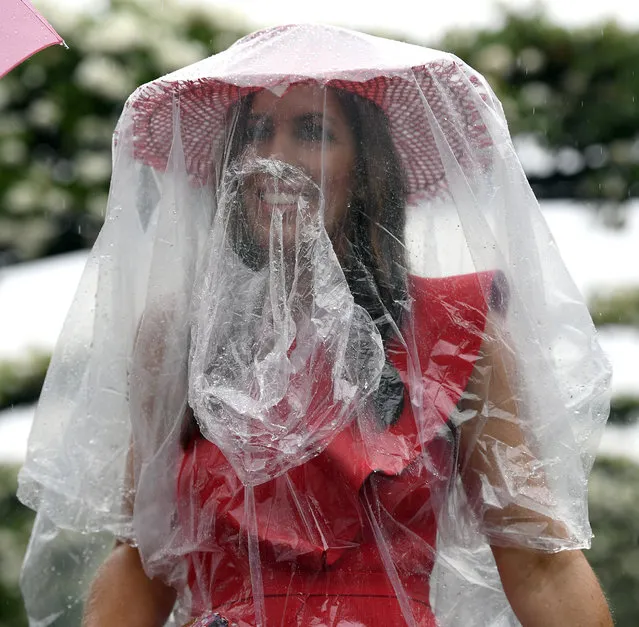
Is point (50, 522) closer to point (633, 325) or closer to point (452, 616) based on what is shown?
point (452, 616)

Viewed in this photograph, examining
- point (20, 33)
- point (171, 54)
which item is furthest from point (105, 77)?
point (20, 33)

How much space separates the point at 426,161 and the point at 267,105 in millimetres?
207

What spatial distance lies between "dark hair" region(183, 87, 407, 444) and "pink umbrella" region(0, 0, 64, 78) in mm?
241

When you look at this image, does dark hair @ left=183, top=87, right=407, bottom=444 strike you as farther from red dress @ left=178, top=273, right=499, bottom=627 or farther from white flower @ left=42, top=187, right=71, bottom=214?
white flower @ left=42, top=187, right=71, bottom=214

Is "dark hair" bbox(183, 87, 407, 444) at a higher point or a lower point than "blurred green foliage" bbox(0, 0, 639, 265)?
higher

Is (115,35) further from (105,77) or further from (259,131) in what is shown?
(259,131)

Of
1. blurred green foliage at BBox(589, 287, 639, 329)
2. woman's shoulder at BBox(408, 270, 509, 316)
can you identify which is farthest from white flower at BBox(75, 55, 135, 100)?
woman's shoulder at BBox(408, 270, 509, 316)

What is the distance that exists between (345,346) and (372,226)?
0.17 metres

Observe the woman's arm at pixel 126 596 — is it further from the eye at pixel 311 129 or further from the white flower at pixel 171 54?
the white flower at pixel 171 54

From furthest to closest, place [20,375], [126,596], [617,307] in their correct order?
[617,307] → [20,375] → [126,596]

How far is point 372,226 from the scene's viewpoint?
1.36m

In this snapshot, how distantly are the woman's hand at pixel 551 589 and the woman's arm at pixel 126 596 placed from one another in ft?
1.46

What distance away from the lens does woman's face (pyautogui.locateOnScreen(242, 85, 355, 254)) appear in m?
1.32

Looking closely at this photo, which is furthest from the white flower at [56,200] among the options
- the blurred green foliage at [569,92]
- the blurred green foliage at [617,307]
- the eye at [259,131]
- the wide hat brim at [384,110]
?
the eye at [259,131]
